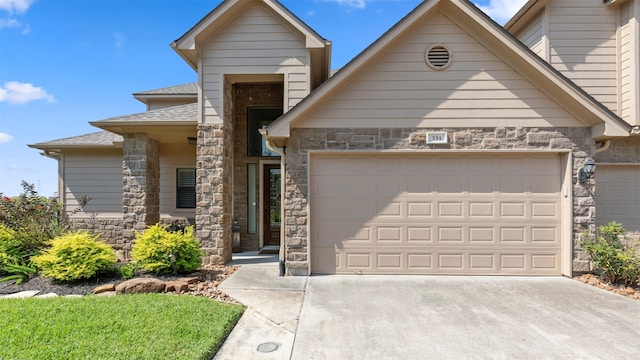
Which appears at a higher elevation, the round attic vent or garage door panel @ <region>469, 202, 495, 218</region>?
the round attic vent

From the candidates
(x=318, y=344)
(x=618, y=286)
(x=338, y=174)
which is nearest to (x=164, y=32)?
(x=338, y=174)

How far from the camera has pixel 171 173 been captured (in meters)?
10.0

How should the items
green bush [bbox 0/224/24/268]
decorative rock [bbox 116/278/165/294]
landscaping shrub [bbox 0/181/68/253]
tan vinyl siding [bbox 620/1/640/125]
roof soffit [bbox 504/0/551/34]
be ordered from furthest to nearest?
roof soffit [bbox 504/0/551/34], tan vinyl siding [bbox 620/1/640/125], landscaping shrub [bbox 0/181/68/253], green bush [bbox 0/224/24/268], decorative rock [bbox 116/278/165/294]

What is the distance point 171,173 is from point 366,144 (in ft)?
22.3

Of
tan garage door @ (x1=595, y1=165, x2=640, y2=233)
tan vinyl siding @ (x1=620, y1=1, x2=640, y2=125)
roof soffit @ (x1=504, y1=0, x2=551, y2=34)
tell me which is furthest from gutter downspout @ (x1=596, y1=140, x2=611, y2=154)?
roof soffit @ (x1=504, y1=0, x2=551, y2=34)

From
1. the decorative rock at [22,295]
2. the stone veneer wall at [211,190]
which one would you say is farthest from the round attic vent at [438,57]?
the decorative rock at [22,295]

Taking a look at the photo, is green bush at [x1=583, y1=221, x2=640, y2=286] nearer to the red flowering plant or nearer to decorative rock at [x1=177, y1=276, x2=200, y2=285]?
decorative rock at [x1=177, y1=276, x2=200, y2=285]

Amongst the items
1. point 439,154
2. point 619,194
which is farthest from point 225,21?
point 619,194

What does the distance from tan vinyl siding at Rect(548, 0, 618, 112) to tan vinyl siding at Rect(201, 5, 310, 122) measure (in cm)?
613

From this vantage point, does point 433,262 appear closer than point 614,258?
No

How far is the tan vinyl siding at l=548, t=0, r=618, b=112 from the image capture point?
749 centimetres

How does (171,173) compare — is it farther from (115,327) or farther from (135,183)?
(115,327)

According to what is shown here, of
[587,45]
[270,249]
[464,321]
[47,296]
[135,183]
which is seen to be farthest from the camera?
[270,249]

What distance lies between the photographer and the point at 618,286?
573 centimetres
